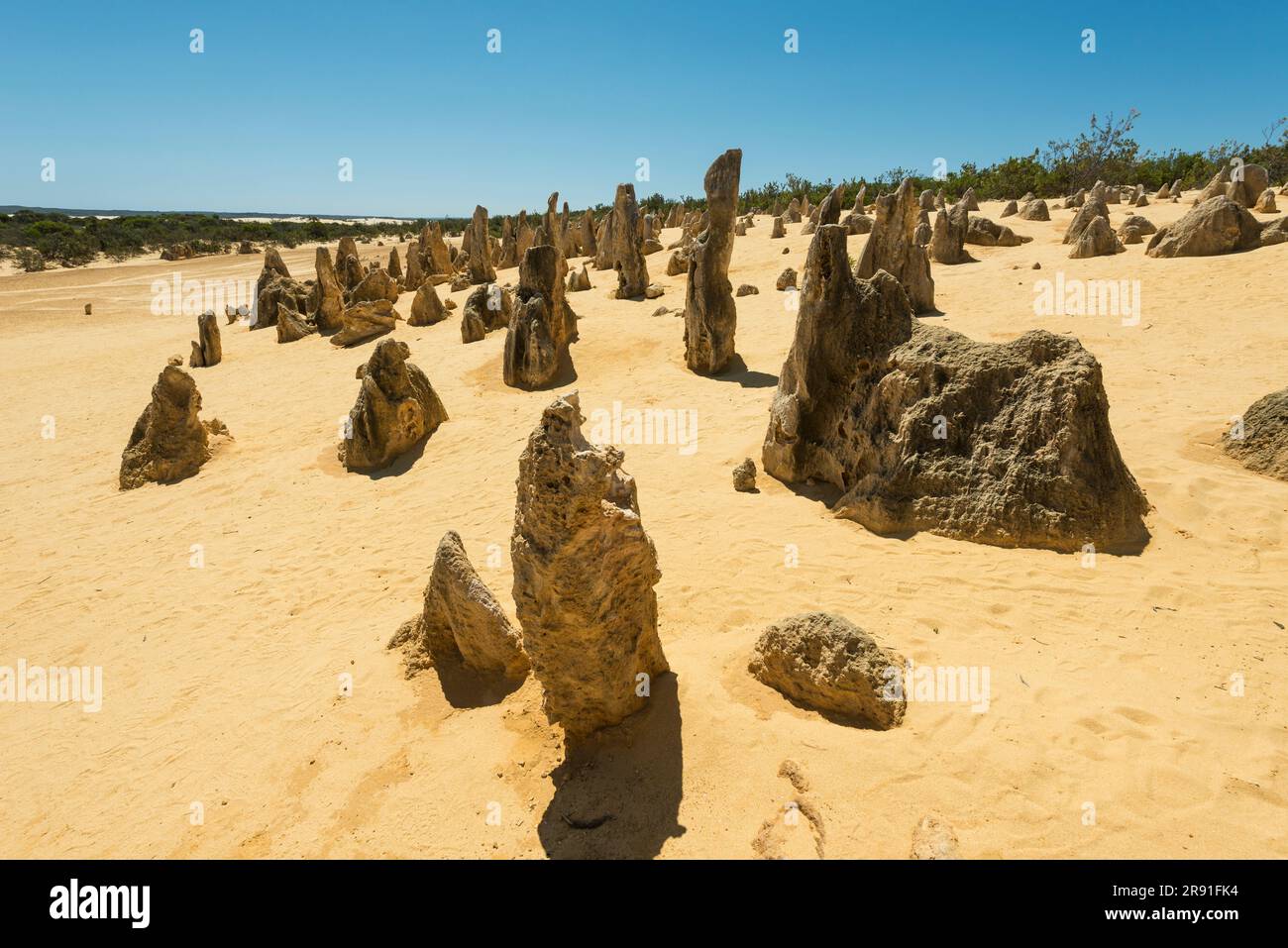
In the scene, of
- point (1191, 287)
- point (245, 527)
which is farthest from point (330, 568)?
point (1191, 287)

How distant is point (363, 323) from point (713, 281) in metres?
9.98

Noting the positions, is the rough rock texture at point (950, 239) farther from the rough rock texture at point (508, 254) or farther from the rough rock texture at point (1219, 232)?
the rough rock texture at point (508, 254)

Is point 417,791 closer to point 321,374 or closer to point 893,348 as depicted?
point 893,348

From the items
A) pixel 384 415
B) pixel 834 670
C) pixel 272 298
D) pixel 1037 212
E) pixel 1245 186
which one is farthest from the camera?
pixel 1037 212

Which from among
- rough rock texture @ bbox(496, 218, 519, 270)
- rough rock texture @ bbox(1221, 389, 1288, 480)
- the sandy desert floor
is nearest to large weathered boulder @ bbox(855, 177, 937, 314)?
the sandy desert floor

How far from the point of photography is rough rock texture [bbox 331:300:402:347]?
1692 centimetres

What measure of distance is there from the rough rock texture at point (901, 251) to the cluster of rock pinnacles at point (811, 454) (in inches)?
1.8

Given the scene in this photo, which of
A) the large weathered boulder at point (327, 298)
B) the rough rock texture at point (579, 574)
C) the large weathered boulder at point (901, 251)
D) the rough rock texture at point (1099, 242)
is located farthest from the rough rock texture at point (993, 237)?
the rough rock texture at point (579, 574)

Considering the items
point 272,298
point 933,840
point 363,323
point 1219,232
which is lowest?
point 933,840

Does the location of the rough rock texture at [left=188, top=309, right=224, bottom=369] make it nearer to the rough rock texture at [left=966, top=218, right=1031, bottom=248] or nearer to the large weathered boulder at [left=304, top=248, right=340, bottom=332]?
the large weathered boulder at [left=304, top=248, right=340, bottom=332]

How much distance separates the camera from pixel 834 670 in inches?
163

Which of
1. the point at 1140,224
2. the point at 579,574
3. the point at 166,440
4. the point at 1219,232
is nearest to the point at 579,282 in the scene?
the point at 166,440

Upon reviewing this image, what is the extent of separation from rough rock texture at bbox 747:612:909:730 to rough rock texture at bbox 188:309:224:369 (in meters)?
18.5

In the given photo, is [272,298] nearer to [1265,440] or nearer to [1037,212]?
[1265,440]
